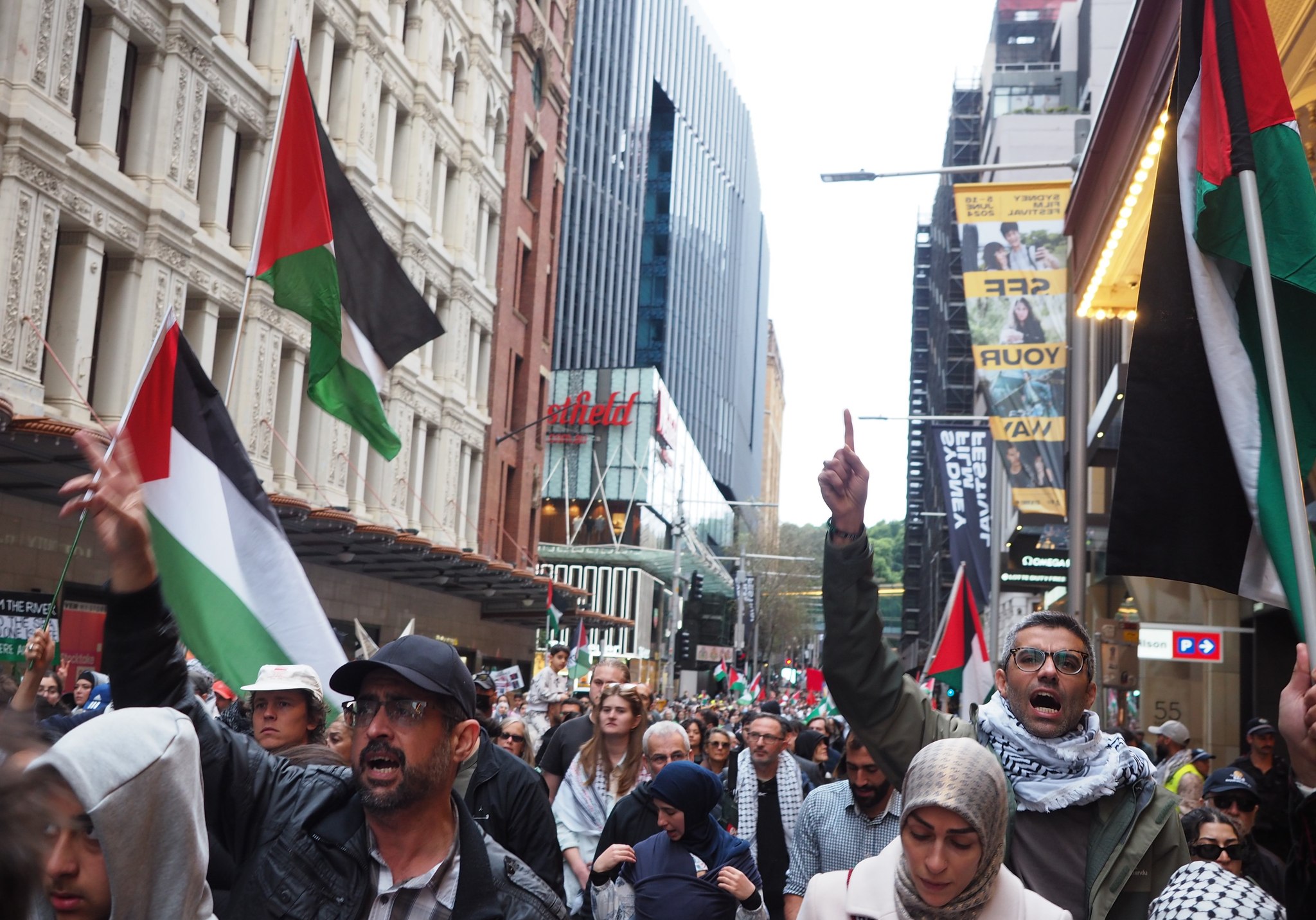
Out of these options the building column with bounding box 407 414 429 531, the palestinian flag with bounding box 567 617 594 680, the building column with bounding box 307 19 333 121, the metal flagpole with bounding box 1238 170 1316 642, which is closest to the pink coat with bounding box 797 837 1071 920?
the metal flagpole with bounding box 1238 170 1316 642

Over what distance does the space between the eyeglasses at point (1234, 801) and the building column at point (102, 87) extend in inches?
756

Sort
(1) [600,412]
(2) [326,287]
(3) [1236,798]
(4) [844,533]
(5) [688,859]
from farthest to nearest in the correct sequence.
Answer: (1) [600,412] < (2) [326,287] < (3) [1236,798] < (5) [688,859] < (4) [844,533]

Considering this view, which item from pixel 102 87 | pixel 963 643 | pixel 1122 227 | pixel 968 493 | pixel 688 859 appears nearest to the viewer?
pixel 688 859

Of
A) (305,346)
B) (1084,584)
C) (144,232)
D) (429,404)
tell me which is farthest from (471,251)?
(1084,584)

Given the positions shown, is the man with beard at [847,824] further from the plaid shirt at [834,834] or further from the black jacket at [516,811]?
the black jacket at [516,811]

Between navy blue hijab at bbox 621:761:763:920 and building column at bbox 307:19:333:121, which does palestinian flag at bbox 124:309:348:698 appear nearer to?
navy blue hijab at bbox 621:761:763:920

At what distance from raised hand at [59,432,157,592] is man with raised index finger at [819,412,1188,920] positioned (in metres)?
1.73

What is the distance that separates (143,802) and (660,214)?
111050 mm

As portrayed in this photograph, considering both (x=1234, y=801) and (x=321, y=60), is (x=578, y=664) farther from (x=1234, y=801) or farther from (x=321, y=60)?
(x=1234, y=801)

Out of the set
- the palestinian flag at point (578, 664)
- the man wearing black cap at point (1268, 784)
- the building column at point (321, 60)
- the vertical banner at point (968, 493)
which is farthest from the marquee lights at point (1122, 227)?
the palestinian flag at point (578, 664)

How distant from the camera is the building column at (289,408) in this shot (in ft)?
95.4

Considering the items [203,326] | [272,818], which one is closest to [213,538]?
[272,818]

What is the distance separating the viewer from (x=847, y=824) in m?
7.05

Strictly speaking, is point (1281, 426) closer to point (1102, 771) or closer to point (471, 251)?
point (1102, 771)
